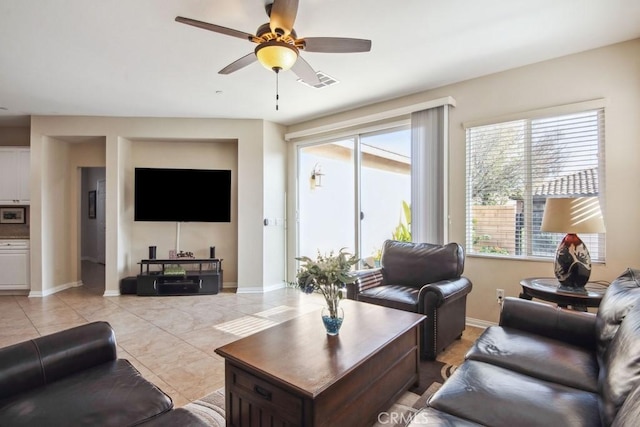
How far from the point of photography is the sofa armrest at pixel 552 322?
1.85 m

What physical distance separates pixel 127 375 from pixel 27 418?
384 mm

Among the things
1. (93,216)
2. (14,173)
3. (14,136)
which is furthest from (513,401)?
(93,216)

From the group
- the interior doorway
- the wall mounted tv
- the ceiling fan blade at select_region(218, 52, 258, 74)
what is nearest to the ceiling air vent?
the ceiling fan blade at select_region(218, 52, 258, 74)

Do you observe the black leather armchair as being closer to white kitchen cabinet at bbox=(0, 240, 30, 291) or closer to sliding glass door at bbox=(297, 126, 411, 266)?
sliding glass door at bbox=(297, 126, 411, 266)

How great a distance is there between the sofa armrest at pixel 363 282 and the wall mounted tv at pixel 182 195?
8.78 feet

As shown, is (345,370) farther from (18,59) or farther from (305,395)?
(18,59)

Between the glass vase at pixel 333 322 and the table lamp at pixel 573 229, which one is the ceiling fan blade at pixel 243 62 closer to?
the glass vase at pixel 333 322

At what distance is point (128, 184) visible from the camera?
16.9ft

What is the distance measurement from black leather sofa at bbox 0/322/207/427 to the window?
3.25m

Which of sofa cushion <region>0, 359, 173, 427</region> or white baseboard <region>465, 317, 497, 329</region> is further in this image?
white baseboard <region>465, 317, 497, 329</region>

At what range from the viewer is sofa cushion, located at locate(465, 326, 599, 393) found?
1501mm

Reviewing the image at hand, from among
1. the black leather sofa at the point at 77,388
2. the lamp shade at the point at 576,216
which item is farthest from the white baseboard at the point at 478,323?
the black leather sofa at the point at 77,388

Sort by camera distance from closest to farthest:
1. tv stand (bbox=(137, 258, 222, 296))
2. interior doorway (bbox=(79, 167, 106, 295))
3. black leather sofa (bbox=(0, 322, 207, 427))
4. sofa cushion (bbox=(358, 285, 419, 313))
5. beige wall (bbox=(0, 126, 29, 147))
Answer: black leather sofa (bbox=(0, 322, 207, 427)) → sofa cushion (bbox=(358, 285, 419, 313)) → tv stand (bbox=(137, 258, 222, 296)) → beige wall (bbox=(0, 126, 29, 147)) → interior doorway (bbox=(79, 167, 106, 295))

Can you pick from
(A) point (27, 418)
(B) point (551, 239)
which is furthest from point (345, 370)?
(B) point (551, 239)
